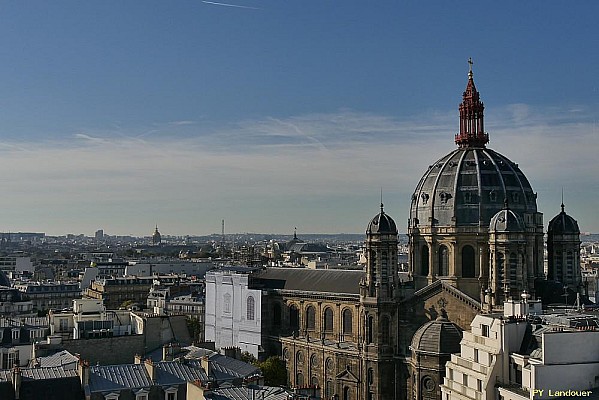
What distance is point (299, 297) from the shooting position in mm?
91812

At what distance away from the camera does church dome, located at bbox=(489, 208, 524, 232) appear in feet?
234

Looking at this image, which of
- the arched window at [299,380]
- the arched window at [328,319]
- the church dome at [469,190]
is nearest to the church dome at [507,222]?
the church dome at [469,190]

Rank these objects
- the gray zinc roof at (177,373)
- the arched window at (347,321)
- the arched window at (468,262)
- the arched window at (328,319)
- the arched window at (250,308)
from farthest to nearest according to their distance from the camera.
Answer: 1. the arched window at (250,308)
2. the arched window at (328,319)
3. the arched window at (347,321)
4. the arched window at (468,262)
5. the gray zinc roof at (177,373)

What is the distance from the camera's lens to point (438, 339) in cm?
6656

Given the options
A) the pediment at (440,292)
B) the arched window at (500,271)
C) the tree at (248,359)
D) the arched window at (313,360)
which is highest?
the arched window at (500,271)

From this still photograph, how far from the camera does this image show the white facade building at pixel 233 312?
313 feet

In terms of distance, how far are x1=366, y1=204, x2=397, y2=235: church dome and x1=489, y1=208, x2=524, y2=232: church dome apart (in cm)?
977

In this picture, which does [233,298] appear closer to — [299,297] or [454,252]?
[299,297]

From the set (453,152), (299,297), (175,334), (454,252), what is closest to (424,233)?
(454,252)

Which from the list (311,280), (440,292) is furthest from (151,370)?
(311,280)

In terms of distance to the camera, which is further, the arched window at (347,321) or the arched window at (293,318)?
the arched window at (293,318)

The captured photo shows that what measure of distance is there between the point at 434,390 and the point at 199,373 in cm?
2409

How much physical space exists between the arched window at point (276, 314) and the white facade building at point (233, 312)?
6.15 ft

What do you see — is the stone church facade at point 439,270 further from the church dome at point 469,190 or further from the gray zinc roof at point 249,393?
the gray zinc roof at point 249,393
